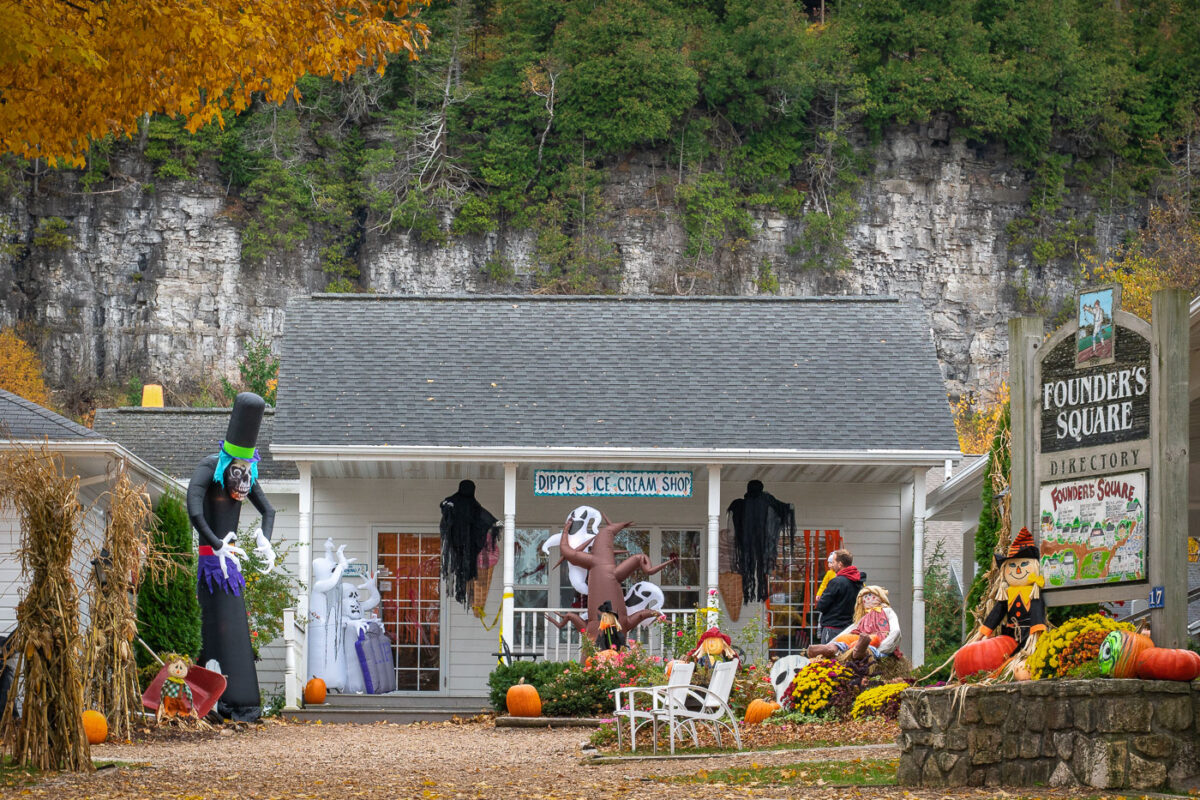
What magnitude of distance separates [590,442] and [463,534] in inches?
75.6

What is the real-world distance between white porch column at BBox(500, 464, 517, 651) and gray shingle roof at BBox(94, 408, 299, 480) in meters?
4.07

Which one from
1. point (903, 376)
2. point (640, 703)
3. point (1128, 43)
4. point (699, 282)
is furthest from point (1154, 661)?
point (1128, 43)

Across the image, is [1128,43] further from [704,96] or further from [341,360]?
[341,360]

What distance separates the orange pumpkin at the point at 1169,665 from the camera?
7344mm

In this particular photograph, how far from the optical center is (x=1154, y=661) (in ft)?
24.3

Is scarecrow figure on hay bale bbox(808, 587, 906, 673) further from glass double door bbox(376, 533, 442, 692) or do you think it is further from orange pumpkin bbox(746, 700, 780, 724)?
glass double door bbox(376, 533, 442, 692)

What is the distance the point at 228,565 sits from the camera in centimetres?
1374

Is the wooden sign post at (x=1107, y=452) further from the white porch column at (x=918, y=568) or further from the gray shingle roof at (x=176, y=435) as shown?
the gray shingle roof at (x=176, y=435)

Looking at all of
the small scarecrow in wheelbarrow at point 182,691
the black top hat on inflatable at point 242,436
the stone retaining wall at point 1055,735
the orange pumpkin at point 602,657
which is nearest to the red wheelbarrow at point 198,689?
the small scarecrow in wheelbarrow at point 182,691

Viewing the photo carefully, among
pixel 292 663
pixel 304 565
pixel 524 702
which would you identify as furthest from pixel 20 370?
pixel 524 702

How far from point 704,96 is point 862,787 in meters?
48.5

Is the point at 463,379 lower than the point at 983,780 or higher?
higher

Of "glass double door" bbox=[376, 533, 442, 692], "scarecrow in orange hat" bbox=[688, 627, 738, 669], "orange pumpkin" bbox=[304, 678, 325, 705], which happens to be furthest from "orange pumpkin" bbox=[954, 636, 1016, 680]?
"glass double door" bbox=[376, 533, 442, 692]

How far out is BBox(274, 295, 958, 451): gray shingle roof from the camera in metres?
16.8
